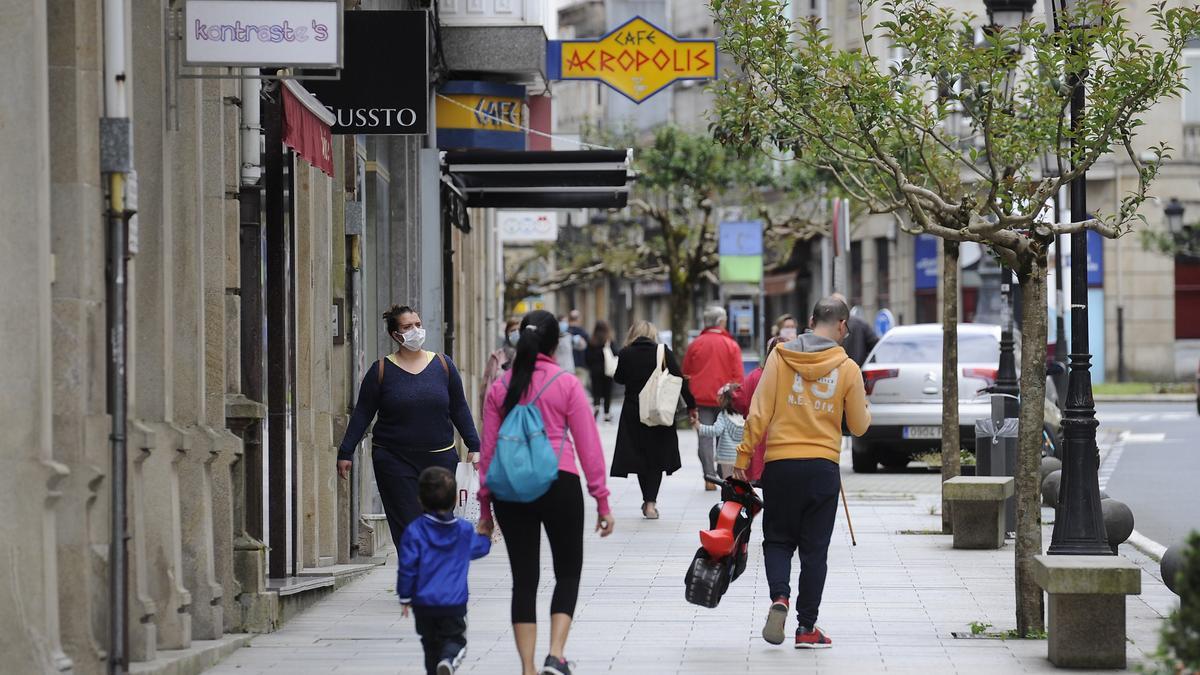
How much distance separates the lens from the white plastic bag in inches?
498

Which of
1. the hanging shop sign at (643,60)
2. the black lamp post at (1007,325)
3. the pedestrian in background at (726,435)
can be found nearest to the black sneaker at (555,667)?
the black lamp post at (1007,325)

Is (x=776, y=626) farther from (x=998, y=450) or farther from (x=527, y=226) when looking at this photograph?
(x=527, y=226)

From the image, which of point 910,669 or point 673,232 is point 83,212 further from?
point 673,232

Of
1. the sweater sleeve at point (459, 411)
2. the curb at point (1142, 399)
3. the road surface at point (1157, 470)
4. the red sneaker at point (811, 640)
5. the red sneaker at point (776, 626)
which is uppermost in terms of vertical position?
the sweater sleeve at point (459, 411)

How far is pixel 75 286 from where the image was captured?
827 centimetres

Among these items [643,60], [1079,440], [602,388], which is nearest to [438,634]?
[1079,440]

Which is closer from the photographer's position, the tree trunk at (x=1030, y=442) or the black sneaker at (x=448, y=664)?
the black sneaker at (x=448, y=664)

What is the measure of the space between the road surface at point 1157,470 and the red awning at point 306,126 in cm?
765

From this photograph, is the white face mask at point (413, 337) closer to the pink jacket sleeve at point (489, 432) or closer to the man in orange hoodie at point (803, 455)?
the man in orange hoodie at point (803, 455)

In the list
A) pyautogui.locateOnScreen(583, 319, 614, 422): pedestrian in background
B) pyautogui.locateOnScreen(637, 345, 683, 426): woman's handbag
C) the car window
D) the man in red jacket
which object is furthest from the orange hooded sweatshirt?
pyautogui.locateOnScreen(583, 319, 614, 422): pedestrian in background

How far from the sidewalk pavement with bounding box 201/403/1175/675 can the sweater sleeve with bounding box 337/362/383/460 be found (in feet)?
3.15

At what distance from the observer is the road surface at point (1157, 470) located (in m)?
18.6

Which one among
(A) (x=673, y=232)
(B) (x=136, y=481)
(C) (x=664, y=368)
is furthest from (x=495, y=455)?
(A) (x=673, y=232)

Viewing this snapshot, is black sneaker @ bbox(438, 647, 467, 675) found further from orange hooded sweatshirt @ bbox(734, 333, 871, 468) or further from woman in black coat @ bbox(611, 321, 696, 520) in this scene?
woman in black coat @ bbox(611, 321, 696, 520)
